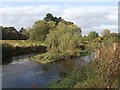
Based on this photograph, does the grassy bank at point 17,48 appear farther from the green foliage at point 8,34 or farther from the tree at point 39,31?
the tree at point 39,31

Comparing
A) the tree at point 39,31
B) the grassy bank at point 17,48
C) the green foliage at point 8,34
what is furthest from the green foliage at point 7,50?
the tree at point 39,31

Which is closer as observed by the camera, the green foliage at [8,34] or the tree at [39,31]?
the green foliage at [8,34]

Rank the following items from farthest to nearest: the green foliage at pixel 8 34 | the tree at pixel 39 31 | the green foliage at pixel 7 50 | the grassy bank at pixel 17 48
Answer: the tree at pixel 39 31 < the green foliage at pixel 8 34 < the grassy bank at pixel 17 48 < the green foliage at pixel 7 50

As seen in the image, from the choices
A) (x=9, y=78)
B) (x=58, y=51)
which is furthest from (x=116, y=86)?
(x=58, y=51)

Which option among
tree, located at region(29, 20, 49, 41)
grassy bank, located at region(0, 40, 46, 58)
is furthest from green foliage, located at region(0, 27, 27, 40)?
grassy bank, located at region(0, 40, 46, 58)

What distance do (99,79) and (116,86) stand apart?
79 cm

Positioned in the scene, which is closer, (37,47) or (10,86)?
(10,86)

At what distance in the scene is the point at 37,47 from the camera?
5116 centimetres

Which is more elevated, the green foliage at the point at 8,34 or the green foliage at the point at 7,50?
the green foliage at the point at 8,34

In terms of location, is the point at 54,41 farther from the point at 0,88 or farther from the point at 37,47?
the point at 0,88

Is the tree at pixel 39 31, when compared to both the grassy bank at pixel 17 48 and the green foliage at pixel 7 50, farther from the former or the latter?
the green foliage at pixel 7 50

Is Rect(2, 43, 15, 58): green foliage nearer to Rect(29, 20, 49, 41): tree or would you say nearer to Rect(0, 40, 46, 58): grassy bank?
Rect(0, 40, 46, 58): grassy bank

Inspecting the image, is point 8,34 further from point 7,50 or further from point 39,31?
point 7,50

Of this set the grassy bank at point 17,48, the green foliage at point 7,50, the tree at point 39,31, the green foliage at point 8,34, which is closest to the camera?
the green foliage at point 7,50
